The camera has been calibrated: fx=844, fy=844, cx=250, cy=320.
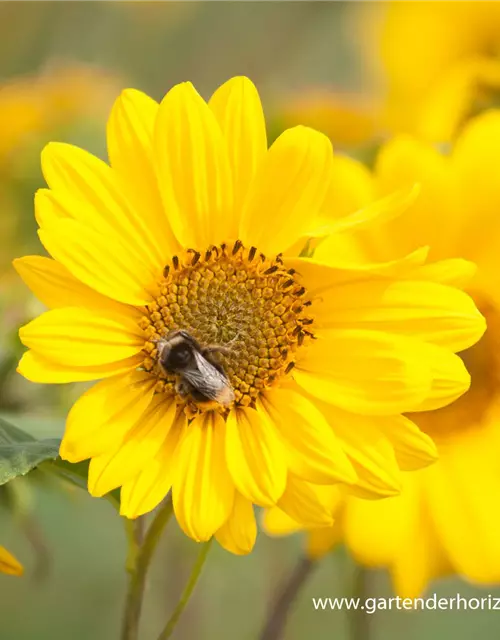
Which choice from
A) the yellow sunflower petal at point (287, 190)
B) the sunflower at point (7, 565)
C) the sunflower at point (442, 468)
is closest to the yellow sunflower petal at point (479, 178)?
the sunflower at point (442, 468)

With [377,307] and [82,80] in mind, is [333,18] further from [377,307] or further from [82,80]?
[377,307]

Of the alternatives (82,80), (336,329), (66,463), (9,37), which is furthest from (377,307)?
(9,37)

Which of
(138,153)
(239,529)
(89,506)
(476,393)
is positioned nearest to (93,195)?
(138,153)

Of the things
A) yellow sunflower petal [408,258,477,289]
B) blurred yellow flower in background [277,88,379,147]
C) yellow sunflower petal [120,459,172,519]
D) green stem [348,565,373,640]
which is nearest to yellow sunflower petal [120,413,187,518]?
yellow sunflower petal [120,459,172,519]

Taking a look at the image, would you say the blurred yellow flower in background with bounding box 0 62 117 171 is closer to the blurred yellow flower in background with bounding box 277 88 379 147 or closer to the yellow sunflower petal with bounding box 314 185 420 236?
the blurred yellow flower in background with bounding box 277 88 379 147

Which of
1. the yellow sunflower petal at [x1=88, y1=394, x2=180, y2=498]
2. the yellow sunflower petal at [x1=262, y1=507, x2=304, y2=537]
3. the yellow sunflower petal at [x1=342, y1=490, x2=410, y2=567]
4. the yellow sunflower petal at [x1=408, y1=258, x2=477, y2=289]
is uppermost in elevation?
the yellow sunflower petal at [x1=408, y1=258, x2=477, y2=289]

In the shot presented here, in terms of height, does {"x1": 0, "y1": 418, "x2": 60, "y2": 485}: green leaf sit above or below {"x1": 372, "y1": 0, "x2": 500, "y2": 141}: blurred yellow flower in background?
A: below
